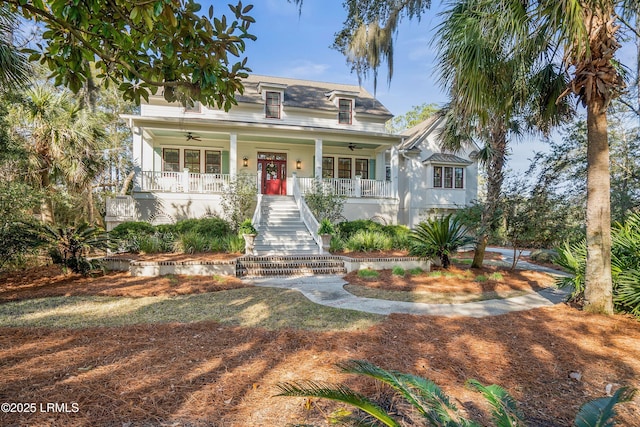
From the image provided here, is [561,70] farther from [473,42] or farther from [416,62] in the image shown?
[416,62]

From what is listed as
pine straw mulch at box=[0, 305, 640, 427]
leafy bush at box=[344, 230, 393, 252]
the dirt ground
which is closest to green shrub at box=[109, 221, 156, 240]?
leafy bush at box=[344, 230, 393, 252]

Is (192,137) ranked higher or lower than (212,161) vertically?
higher

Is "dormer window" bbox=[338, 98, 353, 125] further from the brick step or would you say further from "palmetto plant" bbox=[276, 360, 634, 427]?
"palmetto plant" bbox=[276, 360, 634, 427]

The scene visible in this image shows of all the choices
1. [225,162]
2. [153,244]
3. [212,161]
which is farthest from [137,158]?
[153,244]

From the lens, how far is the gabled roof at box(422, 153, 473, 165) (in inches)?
736

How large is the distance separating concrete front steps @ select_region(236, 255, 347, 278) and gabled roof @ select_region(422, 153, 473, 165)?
36.6ft

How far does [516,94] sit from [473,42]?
1625mm

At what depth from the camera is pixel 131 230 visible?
39.5ft

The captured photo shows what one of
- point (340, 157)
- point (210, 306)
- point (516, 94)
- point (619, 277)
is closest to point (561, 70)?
point (516, 94)

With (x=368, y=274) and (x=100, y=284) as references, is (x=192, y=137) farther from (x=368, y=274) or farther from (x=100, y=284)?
(x=368, y=274)

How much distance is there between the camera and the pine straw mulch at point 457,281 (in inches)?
301

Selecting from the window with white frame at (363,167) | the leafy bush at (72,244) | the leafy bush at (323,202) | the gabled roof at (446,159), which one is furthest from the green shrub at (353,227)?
the leafy bush at (72,244)

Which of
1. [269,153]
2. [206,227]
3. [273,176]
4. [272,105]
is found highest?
[272,105]

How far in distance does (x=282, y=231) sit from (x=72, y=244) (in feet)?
22.2
